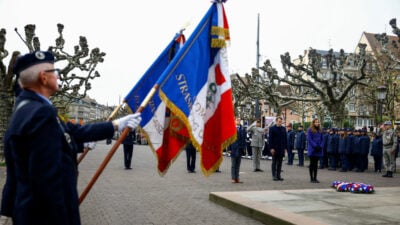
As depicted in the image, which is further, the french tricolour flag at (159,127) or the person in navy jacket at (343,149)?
the person in navy jacket at (343,149)

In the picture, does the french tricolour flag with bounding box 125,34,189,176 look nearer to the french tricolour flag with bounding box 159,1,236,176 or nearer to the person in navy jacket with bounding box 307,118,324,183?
the french tricolour flag with bounding box 159,1,236,176

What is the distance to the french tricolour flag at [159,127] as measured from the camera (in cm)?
536

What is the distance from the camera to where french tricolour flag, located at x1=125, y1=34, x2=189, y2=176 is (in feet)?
17.6

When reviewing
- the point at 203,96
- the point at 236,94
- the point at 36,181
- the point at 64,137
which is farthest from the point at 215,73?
the point at 236,94

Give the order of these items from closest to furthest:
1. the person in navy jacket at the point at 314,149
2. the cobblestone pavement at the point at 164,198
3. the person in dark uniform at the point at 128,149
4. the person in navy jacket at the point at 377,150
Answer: the cobblestone pavement at the point at 164,198 < the person in navy jacket at the point at 314,149 < the person in dark uniform at the point at 128,149 < the person in navy jacket at the point at 377,150

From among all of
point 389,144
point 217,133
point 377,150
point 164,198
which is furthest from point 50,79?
point 377,150

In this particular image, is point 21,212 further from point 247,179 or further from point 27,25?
point 27,25

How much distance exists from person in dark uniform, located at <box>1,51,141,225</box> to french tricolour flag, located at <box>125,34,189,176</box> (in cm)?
213

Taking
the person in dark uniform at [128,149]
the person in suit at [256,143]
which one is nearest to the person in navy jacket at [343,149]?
the person in suit at [256,143]

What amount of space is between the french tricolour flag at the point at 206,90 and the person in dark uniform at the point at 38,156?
1.99 meters

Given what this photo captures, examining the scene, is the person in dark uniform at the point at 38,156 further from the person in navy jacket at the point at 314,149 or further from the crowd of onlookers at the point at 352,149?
the crowd of onlookers at the point at 352,149

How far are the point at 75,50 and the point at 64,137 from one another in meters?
23.1

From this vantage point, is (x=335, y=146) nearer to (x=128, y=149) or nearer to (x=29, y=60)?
(x=128, y=149)

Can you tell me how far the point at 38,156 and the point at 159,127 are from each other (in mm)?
2667
